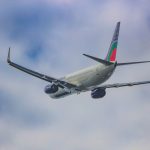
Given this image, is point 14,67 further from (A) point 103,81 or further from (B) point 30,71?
(A) point 103,81

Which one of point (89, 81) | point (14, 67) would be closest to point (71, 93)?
point (89, 81)

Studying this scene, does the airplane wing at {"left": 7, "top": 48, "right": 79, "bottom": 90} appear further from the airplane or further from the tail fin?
the tail fin

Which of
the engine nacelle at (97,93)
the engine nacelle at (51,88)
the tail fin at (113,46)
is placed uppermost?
the tail fin at (113,46)

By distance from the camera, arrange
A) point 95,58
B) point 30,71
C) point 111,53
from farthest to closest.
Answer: point 111,53, point 30,71, point 95,58

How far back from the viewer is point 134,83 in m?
137

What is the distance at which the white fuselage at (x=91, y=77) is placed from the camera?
444 ft

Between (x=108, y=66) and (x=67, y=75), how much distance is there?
17.0 meters

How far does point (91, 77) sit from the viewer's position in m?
138

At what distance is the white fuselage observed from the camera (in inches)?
5330

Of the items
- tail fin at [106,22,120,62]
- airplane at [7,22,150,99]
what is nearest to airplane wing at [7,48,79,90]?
airplane at [7,22,150,99]

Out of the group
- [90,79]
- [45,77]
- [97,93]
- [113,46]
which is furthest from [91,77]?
[113,46]

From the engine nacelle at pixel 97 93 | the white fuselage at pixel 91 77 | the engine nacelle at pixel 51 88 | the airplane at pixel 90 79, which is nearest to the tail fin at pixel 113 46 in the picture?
the airplane at pixel 90 79

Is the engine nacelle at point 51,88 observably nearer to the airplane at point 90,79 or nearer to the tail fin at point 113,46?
the airplane at point 90,79

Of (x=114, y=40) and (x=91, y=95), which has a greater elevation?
(x=114, y=40)
